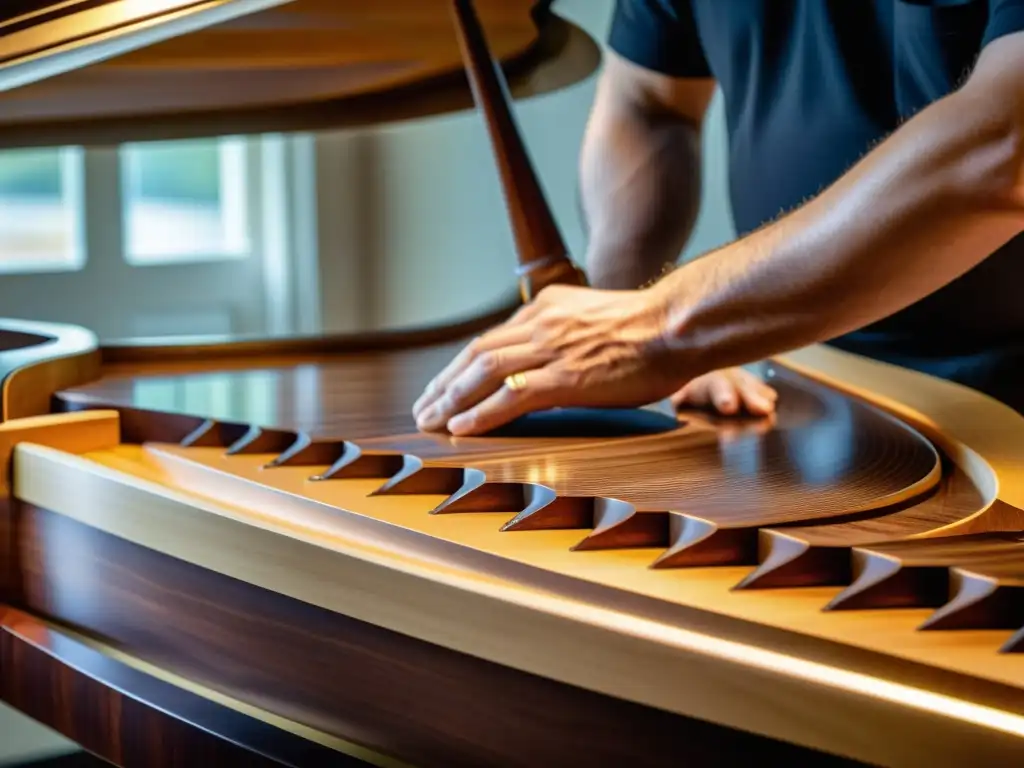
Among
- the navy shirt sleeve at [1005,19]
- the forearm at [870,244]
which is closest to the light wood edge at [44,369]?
the forearm at [870,244]

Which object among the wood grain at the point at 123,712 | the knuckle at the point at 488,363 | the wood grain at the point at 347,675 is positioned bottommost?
the wood grain at the point at 123,712

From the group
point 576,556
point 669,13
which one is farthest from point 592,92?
point 576,556

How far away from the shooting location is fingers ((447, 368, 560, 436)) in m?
0.85

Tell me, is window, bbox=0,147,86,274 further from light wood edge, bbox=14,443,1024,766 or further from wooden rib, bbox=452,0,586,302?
light wood edge, bbox=14,443,1024,766

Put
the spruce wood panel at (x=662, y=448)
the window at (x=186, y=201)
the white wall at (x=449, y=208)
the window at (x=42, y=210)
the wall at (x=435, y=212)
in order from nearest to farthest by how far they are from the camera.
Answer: the spruce wood panel at (x=662, y=448), the wall at (x=435, y=212), the white wall at (x=449, y=208), the window at (x=42, y=210), the window at (x=186, y=201)

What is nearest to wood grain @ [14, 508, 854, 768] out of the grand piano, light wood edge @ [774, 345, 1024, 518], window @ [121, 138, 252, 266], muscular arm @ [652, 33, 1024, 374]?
the grand piano

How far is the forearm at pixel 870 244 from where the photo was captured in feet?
2.40

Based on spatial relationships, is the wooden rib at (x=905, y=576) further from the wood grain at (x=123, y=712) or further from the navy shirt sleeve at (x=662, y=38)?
the navy shirt sleeve at (x=662, y=38)

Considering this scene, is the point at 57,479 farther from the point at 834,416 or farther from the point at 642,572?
the point at 834,416

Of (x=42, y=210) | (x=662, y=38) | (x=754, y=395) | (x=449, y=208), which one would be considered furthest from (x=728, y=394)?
(x=42, y=210)

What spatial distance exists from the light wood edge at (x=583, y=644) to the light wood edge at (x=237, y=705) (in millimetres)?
67

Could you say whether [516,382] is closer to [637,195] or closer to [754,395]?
[754,395]

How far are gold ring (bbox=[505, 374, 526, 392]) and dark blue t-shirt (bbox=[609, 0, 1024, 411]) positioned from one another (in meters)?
0.37

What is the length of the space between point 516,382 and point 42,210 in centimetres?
297
